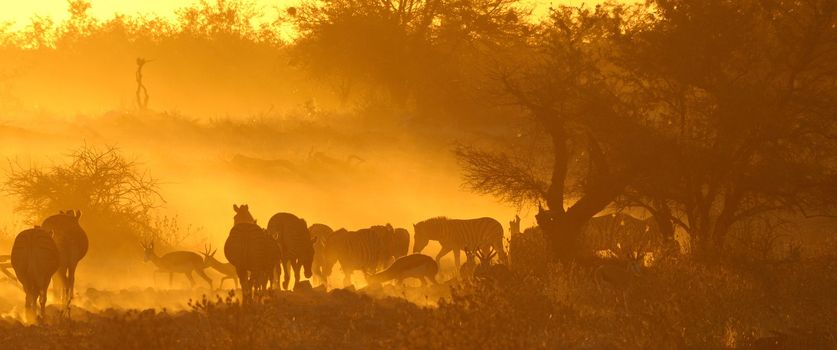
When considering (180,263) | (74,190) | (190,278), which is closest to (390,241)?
(190,278)

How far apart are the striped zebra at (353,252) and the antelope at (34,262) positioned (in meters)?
→ 7.22

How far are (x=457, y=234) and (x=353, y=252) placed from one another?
539 centimetres

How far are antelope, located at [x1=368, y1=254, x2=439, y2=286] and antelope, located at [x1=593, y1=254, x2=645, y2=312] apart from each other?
3007 mm

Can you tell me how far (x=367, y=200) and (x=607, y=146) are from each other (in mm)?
15522

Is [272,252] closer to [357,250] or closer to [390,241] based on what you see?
[357,250]

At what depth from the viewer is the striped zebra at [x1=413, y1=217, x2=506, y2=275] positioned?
30234 millimetres

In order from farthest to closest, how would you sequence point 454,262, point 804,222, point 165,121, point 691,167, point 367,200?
1. point 165,121
2. point 367,200
3. point 804,222
4. point 454,262
5. point 691,167

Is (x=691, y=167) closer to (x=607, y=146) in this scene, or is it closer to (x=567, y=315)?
(x=607, y=146)

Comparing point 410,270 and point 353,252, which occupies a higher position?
point 353,252

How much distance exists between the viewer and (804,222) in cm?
3428

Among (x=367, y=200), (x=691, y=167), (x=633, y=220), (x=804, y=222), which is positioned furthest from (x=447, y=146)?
(x=691, y=167)

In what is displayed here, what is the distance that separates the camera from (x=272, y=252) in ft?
66.1

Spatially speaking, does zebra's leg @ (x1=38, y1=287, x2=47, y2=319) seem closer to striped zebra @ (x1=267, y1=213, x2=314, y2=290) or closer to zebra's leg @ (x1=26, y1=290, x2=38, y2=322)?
zebra's leg @ (x1=26, y1=290, x2=38, y2=322)

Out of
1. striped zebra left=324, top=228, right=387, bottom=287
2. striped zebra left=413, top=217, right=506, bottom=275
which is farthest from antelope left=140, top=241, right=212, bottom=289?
striped zebra left=413, top=217, right=506, bottom=275
